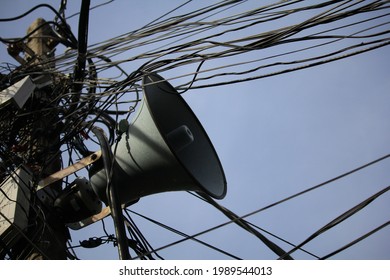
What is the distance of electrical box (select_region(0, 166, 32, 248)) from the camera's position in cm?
265

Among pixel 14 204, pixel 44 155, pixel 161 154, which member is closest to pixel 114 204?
pixel 161 154

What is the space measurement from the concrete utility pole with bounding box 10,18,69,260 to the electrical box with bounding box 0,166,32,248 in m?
0.07

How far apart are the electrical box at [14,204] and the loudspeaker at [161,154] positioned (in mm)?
500

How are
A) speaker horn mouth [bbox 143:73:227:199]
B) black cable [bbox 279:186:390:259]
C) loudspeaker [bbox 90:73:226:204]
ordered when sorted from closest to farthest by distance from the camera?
1. black cable [bbox 279:186:390:259]
2. loudspeaker [bbox 90:73:226:204]
3. speaker horn mouth [bbox 143:73:227:199]

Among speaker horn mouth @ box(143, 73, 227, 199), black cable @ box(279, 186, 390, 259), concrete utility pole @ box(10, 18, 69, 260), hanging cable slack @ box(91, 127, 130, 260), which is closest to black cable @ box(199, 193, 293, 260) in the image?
speaker horn mouth @ box(143, 73, 227, 199)

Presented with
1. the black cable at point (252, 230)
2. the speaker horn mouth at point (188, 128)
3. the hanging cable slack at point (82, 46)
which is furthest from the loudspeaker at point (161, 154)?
the hanging cable slack at point (82, 46)

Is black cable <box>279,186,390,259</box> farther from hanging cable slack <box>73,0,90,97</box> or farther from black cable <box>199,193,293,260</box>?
hanging cable slack <box>73,0,90,97</box>

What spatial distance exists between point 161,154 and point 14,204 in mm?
1125

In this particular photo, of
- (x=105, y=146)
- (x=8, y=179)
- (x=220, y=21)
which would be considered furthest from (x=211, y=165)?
(x=8, y=179)

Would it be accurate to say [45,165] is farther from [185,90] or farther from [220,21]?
[220,21]

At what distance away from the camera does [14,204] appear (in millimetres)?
2725

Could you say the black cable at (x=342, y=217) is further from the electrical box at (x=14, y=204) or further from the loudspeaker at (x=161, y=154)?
the electrical box at (x=14, y=204)

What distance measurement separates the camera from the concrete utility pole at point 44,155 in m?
2.68
